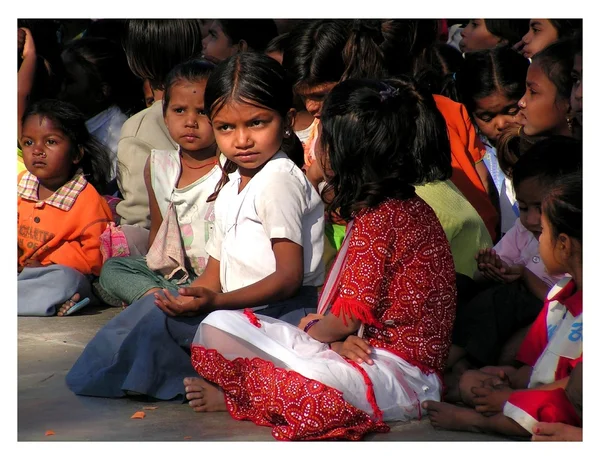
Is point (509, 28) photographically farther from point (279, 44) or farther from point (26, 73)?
point (26, 73)

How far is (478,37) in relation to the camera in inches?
275

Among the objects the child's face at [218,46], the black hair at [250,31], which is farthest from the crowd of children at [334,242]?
the black hair at [250,31]

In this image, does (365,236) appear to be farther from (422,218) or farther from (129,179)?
(129,179)

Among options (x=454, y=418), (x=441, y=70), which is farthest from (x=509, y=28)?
(x=454, y=418)

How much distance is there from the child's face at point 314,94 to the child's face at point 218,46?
5.33 ft

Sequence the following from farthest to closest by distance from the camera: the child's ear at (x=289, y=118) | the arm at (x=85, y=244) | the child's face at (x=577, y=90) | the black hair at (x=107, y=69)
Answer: the black hair at (x=107, y=69) < the arm at (x=85, y=244) < the child's face at (x=577, y=90) < the child's ear at (x=289, y=118)

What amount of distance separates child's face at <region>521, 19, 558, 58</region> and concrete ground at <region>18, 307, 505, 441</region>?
2852 mm

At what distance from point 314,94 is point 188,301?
4.96 feet

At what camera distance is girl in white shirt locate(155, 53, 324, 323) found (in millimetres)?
3672

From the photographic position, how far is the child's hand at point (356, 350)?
10.9 feet

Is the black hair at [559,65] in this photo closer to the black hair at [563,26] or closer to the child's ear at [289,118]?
the black hair at [563,26]

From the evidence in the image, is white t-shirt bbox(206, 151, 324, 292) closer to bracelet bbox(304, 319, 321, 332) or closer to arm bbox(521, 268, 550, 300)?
bracelet bbox(304, 319, 321, 332)
